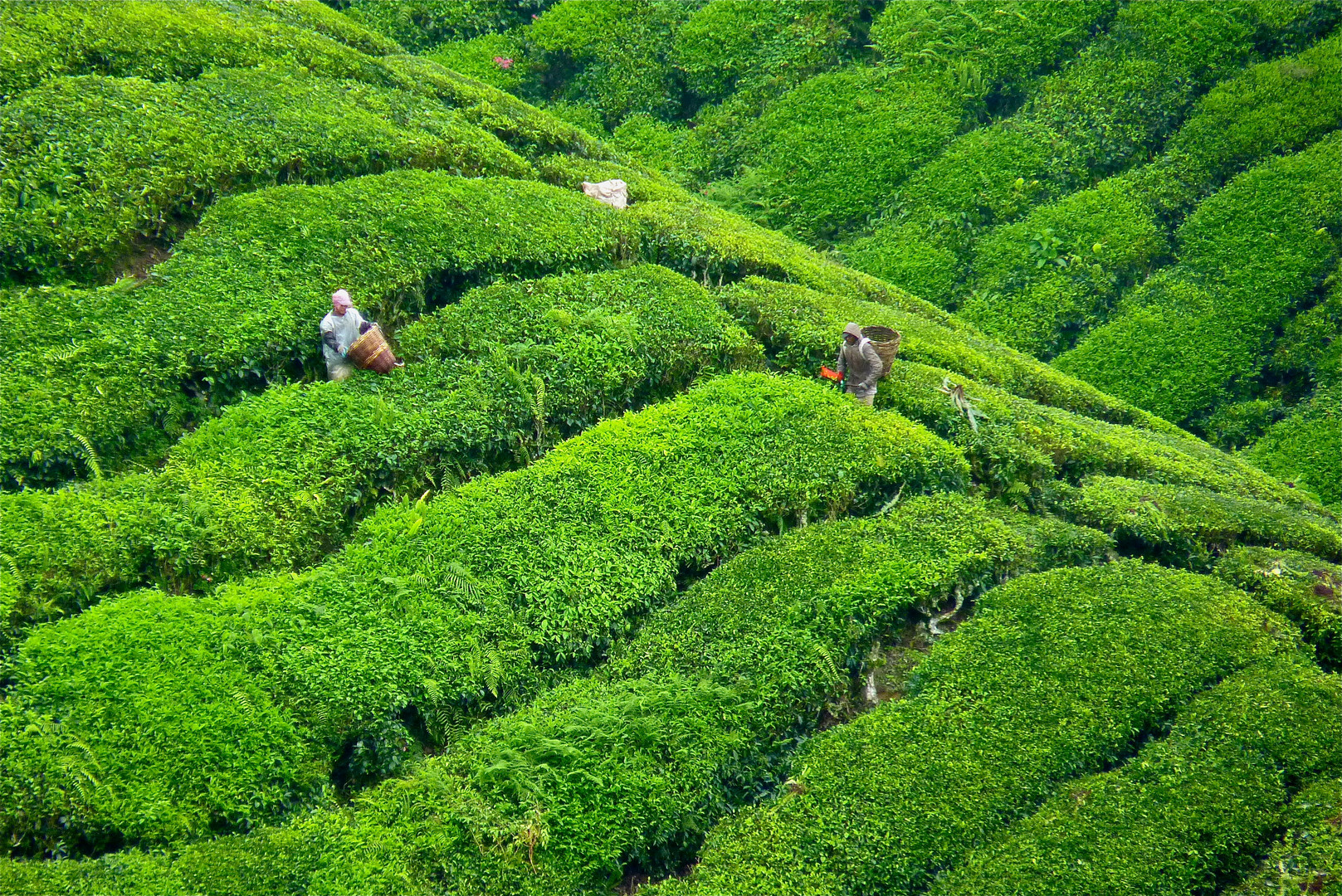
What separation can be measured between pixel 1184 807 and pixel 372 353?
9258 mm

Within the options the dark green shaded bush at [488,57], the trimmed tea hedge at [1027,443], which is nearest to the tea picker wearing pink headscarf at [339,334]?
the trimmed tea hedge at [1027,443]

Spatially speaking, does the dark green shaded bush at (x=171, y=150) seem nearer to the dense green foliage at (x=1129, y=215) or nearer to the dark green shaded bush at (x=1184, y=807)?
the dense green foliage at (x=1129, y=215)

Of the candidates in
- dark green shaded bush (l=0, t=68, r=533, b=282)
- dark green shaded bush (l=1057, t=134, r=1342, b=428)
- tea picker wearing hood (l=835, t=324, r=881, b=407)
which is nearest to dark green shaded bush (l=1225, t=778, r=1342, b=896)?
tea picker wearing hood (l=835, t=324, r=881, b=407)

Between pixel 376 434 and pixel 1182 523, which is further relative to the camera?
pixel 1182 523

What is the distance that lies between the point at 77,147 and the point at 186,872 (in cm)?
983

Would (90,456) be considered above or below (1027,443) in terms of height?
above

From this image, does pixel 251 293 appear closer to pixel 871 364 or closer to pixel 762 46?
pixel 871 364

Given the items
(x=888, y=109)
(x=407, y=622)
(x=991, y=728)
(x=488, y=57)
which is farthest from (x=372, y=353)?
(x=888, y=109)

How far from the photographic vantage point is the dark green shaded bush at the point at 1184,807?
787 centimetres

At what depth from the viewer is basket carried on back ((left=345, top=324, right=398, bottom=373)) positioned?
11.5 m

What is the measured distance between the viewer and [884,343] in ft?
41.2

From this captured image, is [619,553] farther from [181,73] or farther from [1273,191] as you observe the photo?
[1273,191]

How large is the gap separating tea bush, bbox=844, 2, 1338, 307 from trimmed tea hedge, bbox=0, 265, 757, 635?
379 inches

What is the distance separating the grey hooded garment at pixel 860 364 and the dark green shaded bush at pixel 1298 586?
4.42 m
